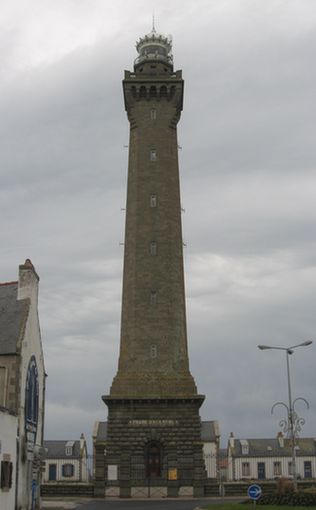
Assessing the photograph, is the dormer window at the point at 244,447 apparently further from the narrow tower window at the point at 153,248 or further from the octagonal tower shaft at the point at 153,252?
the narrow tower window at the point at 153,248

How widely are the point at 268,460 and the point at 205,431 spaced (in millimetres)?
9306

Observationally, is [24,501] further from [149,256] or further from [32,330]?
[149,256]

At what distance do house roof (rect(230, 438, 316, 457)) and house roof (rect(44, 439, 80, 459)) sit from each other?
21286 millimetres

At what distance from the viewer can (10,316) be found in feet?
116

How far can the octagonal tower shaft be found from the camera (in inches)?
2057

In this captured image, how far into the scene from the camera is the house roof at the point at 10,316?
33656mm

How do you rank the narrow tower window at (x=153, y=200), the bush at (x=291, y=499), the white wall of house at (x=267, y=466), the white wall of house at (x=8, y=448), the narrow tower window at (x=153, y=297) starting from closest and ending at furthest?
the white wall of house at (x=8, y=448)
the bush at (x=291, y=499)
the narrow tower window at (x=153, y=297)
the narrow tower window at (x=153, y=200)
the white wall of house at (x=267, y=466)

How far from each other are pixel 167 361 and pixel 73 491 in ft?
37.4

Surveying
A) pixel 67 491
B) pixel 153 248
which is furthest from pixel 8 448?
pixel 153 248

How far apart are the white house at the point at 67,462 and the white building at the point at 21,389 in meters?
55.7

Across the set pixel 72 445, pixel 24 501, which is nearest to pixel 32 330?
pixel 24 501

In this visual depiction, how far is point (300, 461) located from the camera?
310ft

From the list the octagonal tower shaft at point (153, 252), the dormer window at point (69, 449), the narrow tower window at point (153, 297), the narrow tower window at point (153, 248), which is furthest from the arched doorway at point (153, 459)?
the dormer window at point (69, 449)

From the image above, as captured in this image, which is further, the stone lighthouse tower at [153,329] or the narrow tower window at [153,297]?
the narrow tower window at [153,297]
